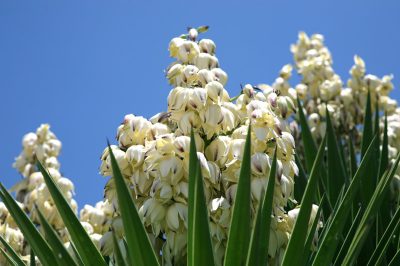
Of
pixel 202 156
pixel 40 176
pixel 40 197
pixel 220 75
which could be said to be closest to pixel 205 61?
pixel 220 75

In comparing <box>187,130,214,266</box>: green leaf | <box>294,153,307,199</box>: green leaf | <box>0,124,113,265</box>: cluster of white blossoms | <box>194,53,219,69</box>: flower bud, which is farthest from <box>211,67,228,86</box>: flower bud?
<box>294,153,307,199</box>: green leaf

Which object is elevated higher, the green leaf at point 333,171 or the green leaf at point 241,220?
the green leaf at point 333,171

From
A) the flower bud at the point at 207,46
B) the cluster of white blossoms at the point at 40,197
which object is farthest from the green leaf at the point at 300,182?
the flower bud at the point at 207,46

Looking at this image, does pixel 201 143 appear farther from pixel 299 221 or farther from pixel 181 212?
pixel 299 221

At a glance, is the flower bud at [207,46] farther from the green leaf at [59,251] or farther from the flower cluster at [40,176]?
the flower cluster at [40,176]

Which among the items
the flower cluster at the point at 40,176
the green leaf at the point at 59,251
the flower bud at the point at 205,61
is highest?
the flower cluster at the point at 40,176

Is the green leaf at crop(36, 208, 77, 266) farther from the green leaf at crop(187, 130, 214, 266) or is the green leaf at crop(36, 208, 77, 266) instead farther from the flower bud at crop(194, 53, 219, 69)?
the flower bud at crop(194, 53, 219, 69)

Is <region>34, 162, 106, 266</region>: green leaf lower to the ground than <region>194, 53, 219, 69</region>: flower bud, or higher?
lower
